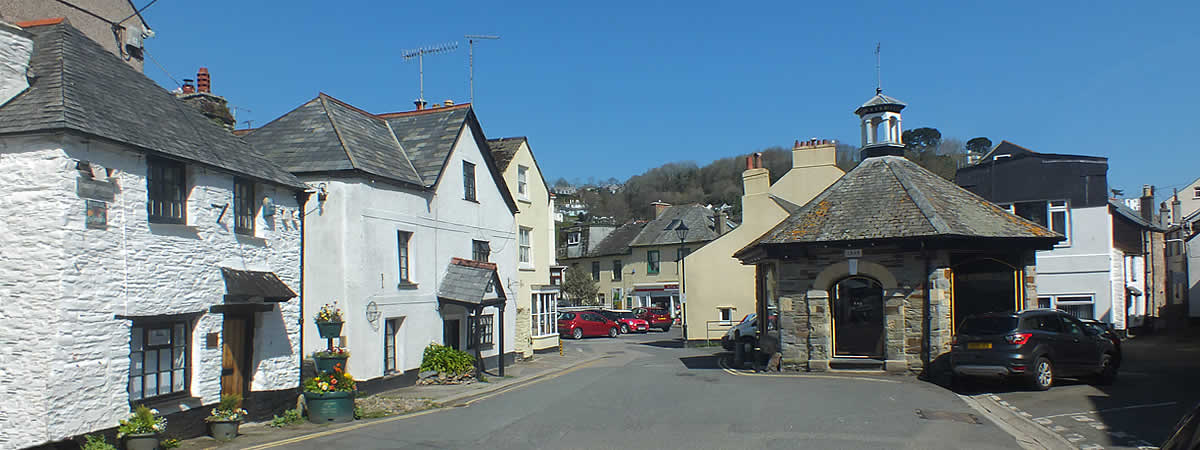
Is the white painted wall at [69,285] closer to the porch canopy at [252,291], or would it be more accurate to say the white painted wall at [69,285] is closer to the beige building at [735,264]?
the porch canopy at [252,291]

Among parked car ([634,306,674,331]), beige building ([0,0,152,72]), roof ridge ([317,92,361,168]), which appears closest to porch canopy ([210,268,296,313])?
roof ridge ([317,92,361,168])

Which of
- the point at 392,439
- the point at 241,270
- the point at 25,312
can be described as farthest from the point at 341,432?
the point at 25,312

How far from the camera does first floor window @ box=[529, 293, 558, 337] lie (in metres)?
32.1

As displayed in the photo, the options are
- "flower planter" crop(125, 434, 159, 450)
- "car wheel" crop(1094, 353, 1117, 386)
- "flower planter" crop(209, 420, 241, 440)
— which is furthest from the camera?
"car wheel" crop(1094, 353, 1117, 386)

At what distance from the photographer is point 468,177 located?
80.5 feet

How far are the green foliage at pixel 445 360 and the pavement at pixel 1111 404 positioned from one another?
39.8 feet

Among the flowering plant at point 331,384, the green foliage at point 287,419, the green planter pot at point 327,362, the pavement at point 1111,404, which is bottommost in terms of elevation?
the green foliage at point 287,419

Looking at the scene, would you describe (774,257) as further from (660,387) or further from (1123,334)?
(1123,334)

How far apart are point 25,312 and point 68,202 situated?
1531 millimetres

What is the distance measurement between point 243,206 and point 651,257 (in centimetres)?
4604

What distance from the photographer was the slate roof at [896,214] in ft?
66.9

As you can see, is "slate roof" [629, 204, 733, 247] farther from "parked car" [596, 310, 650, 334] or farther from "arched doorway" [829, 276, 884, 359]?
"arched doorway" [829, 276, 884, 359]

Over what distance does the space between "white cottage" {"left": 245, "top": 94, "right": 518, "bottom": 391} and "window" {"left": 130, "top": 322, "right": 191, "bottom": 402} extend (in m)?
5.08

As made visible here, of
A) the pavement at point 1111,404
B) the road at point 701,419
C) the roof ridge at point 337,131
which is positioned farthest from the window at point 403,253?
the pavement at point 1111,404
